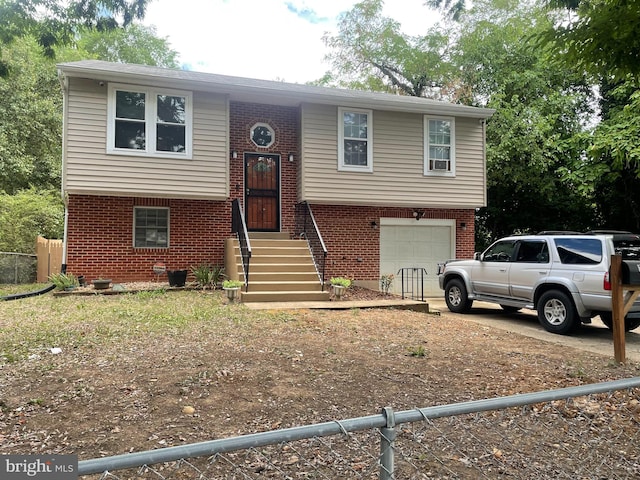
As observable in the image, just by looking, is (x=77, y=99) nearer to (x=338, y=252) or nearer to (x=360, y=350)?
(x=338, y=252)

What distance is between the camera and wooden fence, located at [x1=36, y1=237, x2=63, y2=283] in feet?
47.9

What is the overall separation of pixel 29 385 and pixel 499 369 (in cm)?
487

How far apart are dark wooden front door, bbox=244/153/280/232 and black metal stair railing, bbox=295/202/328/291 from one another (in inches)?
23.7

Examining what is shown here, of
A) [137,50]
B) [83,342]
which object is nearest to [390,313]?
[83,342]

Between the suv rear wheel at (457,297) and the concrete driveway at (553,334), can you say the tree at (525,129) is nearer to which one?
the concrete driveway at (553,334)

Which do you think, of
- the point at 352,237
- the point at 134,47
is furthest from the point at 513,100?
the point at 134,47

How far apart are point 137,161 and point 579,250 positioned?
9.65 meters

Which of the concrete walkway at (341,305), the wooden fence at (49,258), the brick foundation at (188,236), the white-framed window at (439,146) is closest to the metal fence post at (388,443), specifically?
the concrete walkway at (341,305)

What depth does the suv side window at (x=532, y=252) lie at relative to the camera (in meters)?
8.74

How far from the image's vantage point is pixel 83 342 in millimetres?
5879

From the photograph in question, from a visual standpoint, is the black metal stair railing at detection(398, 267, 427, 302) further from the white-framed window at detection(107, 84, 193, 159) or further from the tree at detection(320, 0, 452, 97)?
the tree at detection(320, 0, 452, 97)

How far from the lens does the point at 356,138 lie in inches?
512

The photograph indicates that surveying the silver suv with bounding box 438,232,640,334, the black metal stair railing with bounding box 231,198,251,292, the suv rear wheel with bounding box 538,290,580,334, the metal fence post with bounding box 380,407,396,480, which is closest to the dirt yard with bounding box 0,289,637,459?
the suv rear wheel with bounding box 538,290,580,334

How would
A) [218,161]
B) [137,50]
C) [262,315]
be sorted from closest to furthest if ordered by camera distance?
[262,315], [218,161], [137,50]
